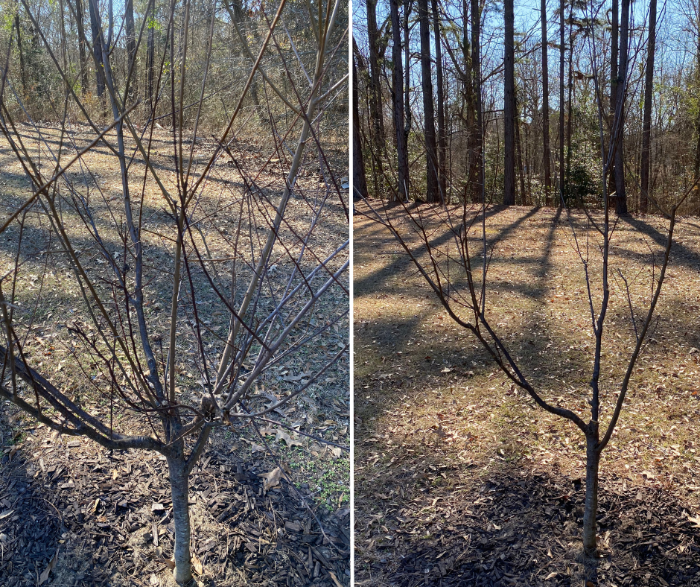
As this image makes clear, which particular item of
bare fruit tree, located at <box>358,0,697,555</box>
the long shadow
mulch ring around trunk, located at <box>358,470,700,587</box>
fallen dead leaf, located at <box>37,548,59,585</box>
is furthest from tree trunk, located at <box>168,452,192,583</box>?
the long shadow

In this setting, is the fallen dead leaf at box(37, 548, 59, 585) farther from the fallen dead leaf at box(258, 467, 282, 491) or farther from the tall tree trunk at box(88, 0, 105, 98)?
the tall tree trunk at box(88, 0, 105, 98)

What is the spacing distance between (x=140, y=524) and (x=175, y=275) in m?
1.50

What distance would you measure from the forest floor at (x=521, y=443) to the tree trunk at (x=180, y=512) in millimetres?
688

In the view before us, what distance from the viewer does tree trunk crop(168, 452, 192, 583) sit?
1694 mm

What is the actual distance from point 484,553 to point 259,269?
1.64 m

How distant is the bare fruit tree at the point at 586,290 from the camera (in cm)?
150

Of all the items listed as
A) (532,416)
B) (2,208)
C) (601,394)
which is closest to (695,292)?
(601,394)

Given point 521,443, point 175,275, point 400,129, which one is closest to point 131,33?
point 175,275

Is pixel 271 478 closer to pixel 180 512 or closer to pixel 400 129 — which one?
pixel 180 512

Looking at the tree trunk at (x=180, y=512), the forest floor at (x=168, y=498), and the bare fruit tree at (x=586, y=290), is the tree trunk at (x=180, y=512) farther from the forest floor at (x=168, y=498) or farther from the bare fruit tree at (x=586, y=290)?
the bare fruit tree at (x=586, y=290)

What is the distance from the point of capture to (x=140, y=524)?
2.21 meters

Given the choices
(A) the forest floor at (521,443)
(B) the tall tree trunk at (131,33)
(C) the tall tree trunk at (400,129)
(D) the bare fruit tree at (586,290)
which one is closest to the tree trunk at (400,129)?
(C) the tall tree trunk at (400,129)

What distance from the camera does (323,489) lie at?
250 cm

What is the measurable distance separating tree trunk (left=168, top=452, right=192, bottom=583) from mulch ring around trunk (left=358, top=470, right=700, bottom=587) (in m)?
0.69
